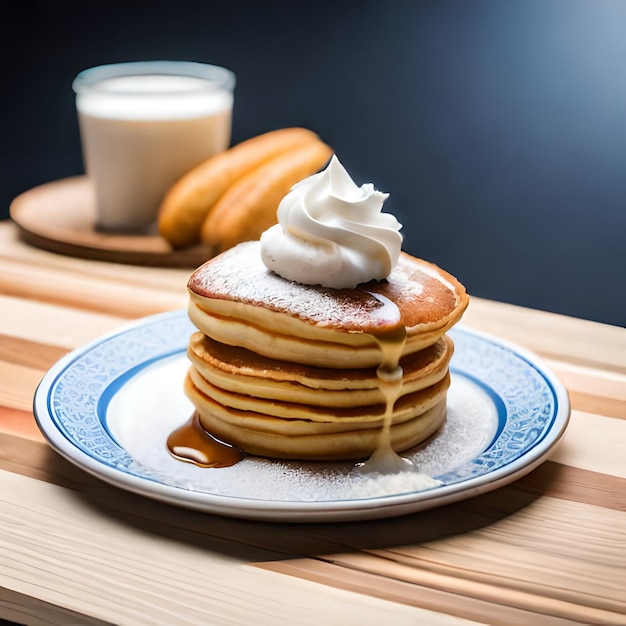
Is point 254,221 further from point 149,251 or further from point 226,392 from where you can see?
point 226,392

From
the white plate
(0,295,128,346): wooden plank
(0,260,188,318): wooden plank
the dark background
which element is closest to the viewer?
the white plate

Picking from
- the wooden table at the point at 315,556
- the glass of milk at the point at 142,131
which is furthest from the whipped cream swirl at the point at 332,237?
the glass of milk at the point at 142,131

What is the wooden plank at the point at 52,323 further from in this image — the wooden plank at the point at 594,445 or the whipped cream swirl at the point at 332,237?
the wooden plank at the point at 594,445

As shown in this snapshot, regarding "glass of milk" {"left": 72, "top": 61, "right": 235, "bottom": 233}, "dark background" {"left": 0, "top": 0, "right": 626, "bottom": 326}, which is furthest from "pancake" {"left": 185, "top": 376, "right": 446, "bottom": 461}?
"dark background" {"left": 0, "top": 0, "right": 626, "bottom": 326}

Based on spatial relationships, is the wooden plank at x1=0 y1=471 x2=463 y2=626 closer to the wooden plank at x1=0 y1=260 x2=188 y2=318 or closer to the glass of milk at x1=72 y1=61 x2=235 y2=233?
the wooden plank at x1=0 y1=260 x2=188 y2=318

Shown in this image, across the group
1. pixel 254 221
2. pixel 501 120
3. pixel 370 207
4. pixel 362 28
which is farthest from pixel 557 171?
pixel 370 207
